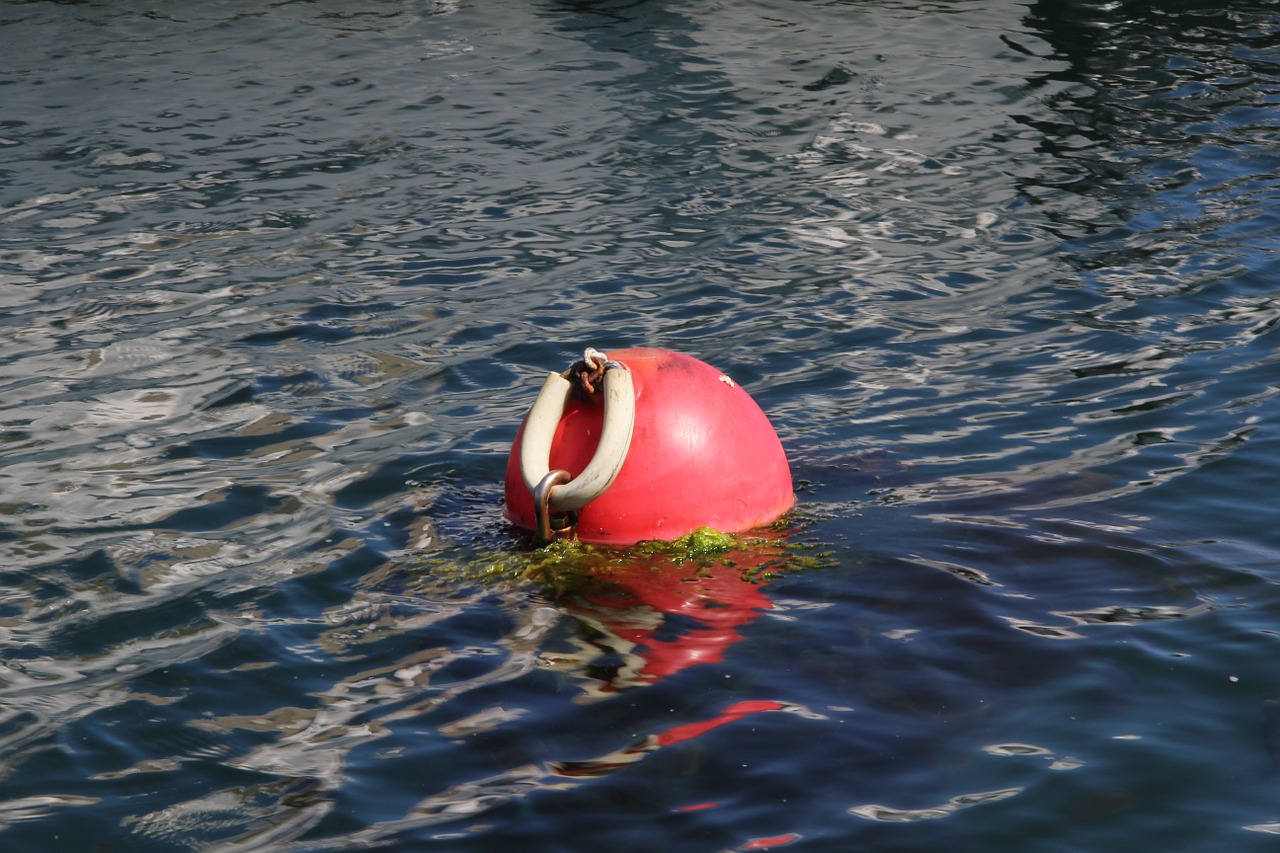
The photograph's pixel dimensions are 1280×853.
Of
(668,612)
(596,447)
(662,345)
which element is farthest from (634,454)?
(662,345)

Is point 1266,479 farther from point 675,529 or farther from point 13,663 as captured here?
point 13,663

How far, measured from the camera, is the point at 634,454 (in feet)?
15.3

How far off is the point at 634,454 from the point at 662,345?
9.60 ft

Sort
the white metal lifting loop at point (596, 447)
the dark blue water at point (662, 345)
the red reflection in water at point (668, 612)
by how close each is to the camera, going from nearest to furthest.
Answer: the dark blue water at point (662, 345)
the red reflection in water at point (668, 612)
the white metal lifting loop at point (596, 447)

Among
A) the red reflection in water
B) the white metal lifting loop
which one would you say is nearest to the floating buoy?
the white metal lifting loop

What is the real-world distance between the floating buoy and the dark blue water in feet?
0.78

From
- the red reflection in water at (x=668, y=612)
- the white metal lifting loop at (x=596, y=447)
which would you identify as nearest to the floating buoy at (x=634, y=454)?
the white metal lifting loop at (x=596, y=447)

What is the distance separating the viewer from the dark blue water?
354 cm

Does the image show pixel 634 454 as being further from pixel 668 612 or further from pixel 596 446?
pixel 668 612

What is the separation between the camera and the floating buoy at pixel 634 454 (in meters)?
4.62

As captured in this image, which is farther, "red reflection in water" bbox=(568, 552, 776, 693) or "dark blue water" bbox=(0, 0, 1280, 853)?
"red reflection in water" bbox=(568, 552, 776, 693)

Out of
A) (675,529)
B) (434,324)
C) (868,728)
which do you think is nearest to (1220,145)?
(434,324)

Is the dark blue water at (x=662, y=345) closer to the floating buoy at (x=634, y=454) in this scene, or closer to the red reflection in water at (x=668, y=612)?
the red reflection in water at (x=668, y=612)

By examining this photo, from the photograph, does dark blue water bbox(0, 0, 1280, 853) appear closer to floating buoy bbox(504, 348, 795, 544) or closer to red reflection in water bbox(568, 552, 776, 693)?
red reflection in water bbox(568, 552, 776, 693)
